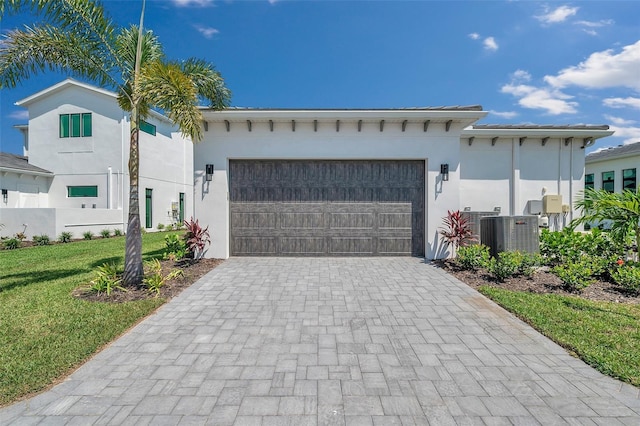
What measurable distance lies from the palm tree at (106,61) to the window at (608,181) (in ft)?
65.7

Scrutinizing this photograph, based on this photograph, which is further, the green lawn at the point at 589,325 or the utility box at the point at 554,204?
the utility box at the point at 554,204

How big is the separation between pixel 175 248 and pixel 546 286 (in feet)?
26.8

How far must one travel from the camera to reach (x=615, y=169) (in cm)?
1463

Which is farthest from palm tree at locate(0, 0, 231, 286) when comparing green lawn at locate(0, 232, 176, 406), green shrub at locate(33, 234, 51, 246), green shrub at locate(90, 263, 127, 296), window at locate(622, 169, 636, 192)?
window at locate(622, 169, 636, 192)

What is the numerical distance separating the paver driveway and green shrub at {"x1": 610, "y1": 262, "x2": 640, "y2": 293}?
2573 mm

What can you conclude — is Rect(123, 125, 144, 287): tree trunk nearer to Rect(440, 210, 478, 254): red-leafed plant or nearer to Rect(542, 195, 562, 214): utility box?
Rect(440, 210, 478, 254): red-leafed plant

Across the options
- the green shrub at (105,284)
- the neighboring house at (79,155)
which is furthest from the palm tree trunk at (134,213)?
the neighboring house at (79,155)

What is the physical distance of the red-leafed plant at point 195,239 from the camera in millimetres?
7227

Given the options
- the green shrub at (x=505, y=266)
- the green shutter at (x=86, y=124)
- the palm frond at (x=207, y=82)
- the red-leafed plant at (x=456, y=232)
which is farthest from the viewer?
the green shutter at (x=86, y=124)

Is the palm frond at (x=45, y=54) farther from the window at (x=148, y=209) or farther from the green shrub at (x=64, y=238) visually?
the window at (x=148, y=209)

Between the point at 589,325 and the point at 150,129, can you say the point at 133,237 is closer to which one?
the point at 589,325

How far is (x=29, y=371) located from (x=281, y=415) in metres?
2.48

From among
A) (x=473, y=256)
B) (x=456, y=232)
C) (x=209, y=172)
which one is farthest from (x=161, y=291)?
(x=456, y=232)

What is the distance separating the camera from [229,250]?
310 inches
